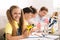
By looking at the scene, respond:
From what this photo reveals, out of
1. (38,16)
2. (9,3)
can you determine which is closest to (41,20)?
(38,16)

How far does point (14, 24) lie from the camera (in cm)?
104

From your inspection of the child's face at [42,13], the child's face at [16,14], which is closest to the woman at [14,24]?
the child's face at [16,14]

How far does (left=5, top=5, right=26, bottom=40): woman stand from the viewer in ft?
3.36

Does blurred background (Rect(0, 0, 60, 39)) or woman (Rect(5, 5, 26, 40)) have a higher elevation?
blurred background (Rect(0, 0, 60, 39))

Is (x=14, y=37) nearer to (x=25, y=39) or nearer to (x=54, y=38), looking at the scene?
(x=25, y=39)

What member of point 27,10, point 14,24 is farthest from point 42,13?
point 14,24

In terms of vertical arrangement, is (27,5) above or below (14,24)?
above

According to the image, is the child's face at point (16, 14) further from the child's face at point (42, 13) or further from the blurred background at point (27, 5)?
the child's face at point (42, 13)

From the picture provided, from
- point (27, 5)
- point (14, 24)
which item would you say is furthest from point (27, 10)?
point (14, 24)

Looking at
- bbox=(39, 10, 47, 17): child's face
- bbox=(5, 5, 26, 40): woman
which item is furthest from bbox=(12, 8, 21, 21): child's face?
bbox=(39, 10, 47, 17): child's face

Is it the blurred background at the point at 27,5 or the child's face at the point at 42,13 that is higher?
the blurred background at the point at 27,5

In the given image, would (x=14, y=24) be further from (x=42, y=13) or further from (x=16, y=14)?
(x=42, y=13)

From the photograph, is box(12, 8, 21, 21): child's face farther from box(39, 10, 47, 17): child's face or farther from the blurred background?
box(39, 10, 47, 17): child's face

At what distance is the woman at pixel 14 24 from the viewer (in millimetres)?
1024
